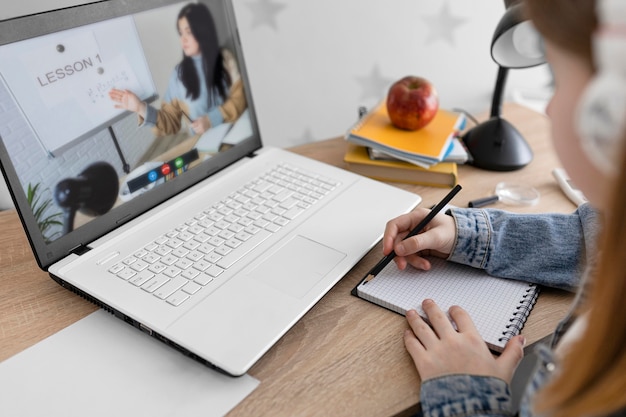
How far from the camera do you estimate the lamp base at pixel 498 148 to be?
1.04 meters

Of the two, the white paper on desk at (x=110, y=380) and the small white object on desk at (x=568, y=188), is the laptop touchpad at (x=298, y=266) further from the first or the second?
the small white object on desk at (x=568, y=188)

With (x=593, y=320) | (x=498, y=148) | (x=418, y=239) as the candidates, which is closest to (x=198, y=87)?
(x=418, y=239)

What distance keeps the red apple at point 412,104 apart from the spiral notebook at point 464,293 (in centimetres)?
37

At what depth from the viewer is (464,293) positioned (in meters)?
0.73

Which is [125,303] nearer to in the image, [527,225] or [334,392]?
[334,392]

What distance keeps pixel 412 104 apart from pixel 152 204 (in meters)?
0.51

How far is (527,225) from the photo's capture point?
79 cm

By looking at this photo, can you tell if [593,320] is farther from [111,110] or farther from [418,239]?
[111,110]

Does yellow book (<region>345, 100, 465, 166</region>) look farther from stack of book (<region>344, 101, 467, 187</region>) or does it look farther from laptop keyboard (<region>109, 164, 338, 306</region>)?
laptop keyboard (<region>109, 164, 338, 306</region>)

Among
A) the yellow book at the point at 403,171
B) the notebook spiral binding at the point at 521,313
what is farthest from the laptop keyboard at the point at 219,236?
the notebook spiral binding at the point at 521,313

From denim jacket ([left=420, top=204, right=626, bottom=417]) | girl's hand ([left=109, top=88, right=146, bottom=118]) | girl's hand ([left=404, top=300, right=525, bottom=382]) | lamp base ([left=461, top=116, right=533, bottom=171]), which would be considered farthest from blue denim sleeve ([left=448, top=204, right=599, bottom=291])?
girl's hand ([left=109, top=88, right=146, bottom=118])

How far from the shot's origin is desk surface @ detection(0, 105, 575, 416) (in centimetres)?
59

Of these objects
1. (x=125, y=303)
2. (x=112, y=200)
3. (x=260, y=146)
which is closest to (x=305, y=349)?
(x=125, y=303)

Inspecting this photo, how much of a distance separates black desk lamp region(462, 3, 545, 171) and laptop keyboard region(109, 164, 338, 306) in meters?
0.32
